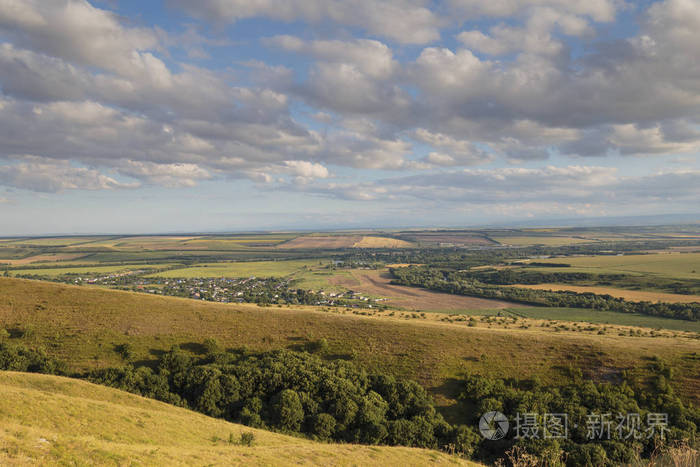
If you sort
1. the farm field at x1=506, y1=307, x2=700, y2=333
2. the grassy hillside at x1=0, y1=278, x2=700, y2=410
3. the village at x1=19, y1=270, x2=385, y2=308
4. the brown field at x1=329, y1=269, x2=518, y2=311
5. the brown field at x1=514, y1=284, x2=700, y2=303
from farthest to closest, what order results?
the village at x1=19, y1=270, x2=385, y2=308 < the brown field at x1=329, y1=269, x2=518, y2=311 < the brown field at x1=514, y1=284, x2=700, y2=303 < the farm field at x1=506, y1=307, x2=700, y2=333 < the grassy hillside at x1=0, y1=278, x2=700, y2=410

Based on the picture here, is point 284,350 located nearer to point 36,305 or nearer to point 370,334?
point 370,334

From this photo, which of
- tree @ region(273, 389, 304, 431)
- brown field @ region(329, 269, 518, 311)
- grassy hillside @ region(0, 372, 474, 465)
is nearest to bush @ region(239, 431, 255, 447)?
grassy hillside @ region(0, 372, 474, 465)

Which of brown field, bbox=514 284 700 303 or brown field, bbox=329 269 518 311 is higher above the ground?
brown field, bbox=514 284 700 303

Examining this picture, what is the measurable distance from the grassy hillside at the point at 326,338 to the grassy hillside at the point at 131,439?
61.0 feet

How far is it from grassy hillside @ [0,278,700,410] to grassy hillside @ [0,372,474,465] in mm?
18607

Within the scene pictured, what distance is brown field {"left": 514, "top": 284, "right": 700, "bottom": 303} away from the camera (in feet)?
441

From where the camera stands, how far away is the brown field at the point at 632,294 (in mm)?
134500

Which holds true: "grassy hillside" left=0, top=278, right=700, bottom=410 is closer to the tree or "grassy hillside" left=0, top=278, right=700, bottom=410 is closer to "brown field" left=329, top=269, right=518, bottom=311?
the tree

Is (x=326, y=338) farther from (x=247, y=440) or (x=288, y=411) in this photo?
(x=247, y=440)

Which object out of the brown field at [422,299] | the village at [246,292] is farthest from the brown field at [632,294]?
the village at [246,292]

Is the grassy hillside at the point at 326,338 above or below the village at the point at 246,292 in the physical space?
above

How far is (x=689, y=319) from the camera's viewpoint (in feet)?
368

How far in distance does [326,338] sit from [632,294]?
156 metres

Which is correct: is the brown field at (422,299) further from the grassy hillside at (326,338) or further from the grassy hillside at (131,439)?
the grassy hillside at (131,439)
